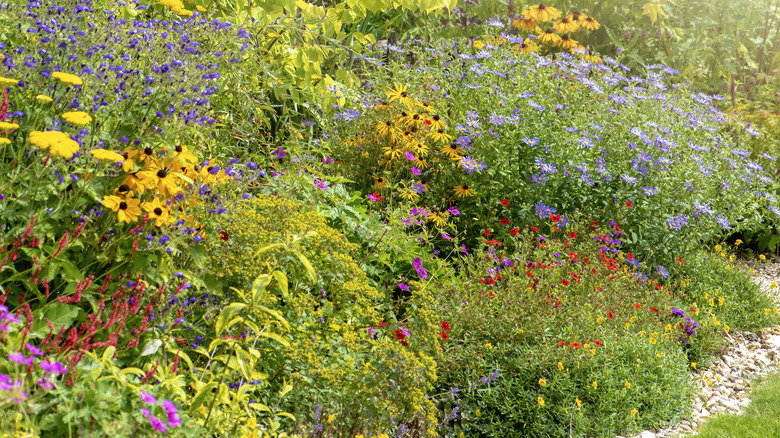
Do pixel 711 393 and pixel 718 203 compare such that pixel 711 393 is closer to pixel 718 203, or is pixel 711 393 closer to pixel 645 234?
pixel 645 234

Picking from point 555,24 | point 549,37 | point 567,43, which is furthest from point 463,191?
point 555,24

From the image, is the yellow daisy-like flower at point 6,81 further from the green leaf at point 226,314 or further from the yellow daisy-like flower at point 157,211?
the green leaf at point 226,314

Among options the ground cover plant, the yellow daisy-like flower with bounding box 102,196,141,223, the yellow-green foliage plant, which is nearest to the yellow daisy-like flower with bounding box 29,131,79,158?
the ground cover plant

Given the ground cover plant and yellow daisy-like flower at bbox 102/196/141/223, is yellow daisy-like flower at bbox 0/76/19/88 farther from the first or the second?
yellow daisy-like flower at bbox 102/196/141/223

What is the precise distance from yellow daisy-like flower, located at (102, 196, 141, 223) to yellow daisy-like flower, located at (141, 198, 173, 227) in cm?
3

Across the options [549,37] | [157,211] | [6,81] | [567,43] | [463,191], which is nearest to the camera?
[6,81]

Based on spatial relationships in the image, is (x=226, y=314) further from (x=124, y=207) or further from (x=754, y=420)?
(x=754, y=420)

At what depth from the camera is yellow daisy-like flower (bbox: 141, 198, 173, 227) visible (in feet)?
6.73

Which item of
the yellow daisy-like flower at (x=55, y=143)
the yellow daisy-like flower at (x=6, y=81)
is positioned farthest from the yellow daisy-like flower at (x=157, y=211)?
the yellow daisy-like flower at (x=6, y=81)

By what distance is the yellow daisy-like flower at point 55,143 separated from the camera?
5.82 feet

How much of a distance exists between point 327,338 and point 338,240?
0.41 metres

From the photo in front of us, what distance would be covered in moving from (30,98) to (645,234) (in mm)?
3743

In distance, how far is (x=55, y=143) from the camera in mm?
1796

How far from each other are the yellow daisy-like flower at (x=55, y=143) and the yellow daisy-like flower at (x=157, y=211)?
299 millimetres
